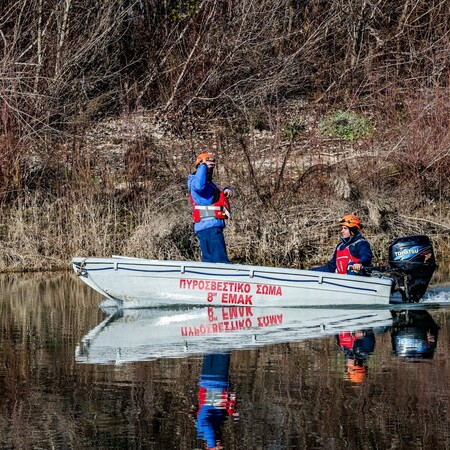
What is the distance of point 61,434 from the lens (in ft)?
26.8

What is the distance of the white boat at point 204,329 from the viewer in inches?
463

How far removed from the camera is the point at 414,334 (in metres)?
12.8

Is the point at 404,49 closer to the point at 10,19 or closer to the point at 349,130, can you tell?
the point at 349,130

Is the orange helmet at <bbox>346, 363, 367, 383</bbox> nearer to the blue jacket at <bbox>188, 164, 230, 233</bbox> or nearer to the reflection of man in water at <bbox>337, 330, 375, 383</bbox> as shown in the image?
the reflection of man in water at <bbox>337, 330, 375, 383</bbox>

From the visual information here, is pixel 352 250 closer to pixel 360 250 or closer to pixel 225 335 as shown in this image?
pixel 360 250

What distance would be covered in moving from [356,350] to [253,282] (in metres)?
3.78

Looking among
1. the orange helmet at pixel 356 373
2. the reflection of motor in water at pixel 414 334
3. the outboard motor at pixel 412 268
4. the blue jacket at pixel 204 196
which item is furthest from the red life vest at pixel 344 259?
the orange helmet at pixel 356 373

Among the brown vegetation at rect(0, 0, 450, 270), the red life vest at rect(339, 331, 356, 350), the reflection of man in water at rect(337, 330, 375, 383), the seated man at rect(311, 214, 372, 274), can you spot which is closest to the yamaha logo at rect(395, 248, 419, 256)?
the seated man at rect(311, 214, 372, 274)

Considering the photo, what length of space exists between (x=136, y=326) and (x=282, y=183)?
356 inches

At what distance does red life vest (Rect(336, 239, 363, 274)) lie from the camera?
50.1 feet

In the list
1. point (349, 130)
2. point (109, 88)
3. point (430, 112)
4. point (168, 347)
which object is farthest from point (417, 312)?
point (109, 88)

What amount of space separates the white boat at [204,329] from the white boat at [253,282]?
14cm

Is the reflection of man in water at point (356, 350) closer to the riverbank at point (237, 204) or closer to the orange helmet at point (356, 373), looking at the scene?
the orange helmet at point (356, 373)

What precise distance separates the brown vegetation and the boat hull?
15.2 feet
